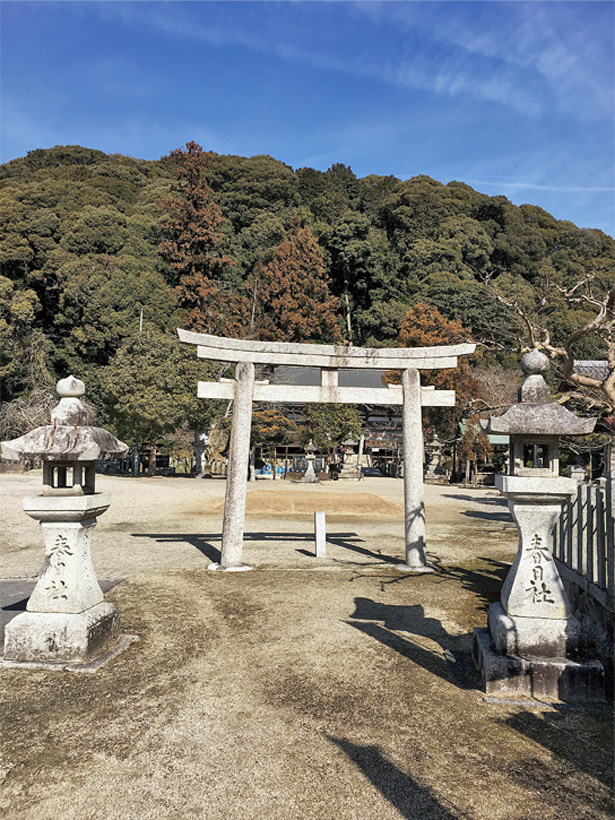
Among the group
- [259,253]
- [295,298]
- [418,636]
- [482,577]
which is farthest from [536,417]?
[259,253]

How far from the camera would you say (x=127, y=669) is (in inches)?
166

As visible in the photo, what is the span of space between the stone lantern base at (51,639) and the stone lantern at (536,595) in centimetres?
313

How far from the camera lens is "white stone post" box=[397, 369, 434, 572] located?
7.87 meters

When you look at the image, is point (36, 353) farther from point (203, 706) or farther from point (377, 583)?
point (203, 706)

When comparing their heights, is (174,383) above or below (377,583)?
above

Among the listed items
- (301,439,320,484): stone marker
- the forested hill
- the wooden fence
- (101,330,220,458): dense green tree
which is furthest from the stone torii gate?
(301,439,320,484): stone marker

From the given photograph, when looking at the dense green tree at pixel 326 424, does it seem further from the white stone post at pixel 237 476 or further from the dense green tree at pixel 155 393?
the white stone post at pixel 237 476

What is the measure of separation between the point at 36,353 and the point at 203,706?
30.7 meters

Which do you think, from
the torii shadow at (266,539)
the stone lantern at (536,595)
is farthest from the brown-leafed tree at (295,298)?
the stone lantern at (536,595)

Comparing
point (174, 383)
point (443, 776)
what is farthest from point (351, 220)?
point (443, 776)

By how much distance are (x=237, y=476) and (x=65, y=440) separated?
3705mm

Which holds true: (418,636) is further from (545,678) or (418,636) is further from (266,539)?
(266,539)

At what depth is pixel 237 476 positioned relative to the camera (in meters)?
7.89

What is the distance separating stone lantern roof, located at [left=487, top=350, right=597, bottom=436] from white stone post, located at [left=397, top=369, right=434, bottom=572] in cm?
352
